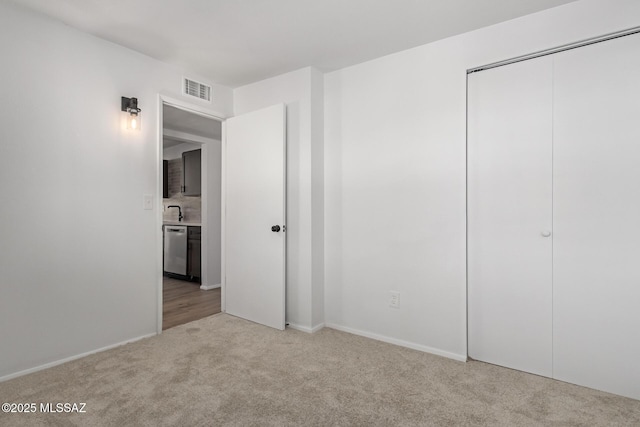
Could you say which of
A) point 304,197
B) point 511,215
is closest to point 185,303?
point 304,197

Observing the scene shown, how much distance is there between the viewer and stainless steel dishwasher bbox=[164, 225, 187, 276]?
17.0ft

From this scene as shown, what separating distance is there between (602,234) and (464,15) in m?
1.61

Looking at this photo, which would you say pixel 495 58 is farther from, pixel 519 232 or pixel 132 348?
pixel 132 348

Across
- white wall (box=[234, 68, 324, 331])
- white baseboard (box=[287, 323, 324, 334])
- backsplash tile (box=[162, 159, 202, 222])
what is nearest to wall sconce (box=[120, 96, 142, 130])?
white wall (box=[234, 68, 324, 331])

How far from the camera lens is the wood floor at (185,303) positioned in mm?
3371

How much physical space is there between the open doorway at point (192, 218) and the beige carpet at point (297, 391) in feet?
4.21

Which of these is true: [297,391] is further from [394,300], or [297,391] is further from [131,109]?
[131,109]

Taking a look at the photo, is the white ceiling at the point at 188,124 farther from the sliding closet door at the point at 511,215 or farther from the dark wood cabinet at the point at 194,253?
the sliding closet door at the point at 511,215

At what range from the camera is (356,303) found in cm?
298

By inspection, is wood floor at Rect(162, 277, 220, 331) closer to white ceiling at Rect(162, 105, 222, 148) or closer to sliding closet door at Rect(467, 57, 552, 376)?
white ceiling at Rect(162, 105, 222, 148)

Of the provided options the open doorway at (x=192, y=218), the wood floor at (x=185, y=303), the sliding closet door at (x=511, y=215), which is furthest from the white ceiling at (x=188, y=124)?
the sliding closet door at (x=511, y=215)

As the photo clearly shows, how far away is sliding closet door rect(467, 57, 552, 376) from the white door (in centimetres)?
156

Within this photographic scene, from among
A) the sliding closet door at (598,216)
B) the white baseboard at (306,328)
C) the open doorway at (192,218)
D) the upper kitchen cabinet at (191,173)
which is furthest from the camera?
the upper kitchen cabinet at (191,173)

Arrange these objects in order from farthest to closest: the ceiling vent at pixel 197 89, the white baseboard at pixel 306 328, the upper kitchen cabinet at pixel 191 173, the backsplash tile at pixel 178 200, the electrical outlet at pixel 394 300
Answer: the backsplash tile at pixel 178 200
the upper kitchen cabinet at pixel 191 173
the ceiling vent at pixel 197 89
the white baseboard at pixel 306 328
the electrical outlet at pixel 394 300
